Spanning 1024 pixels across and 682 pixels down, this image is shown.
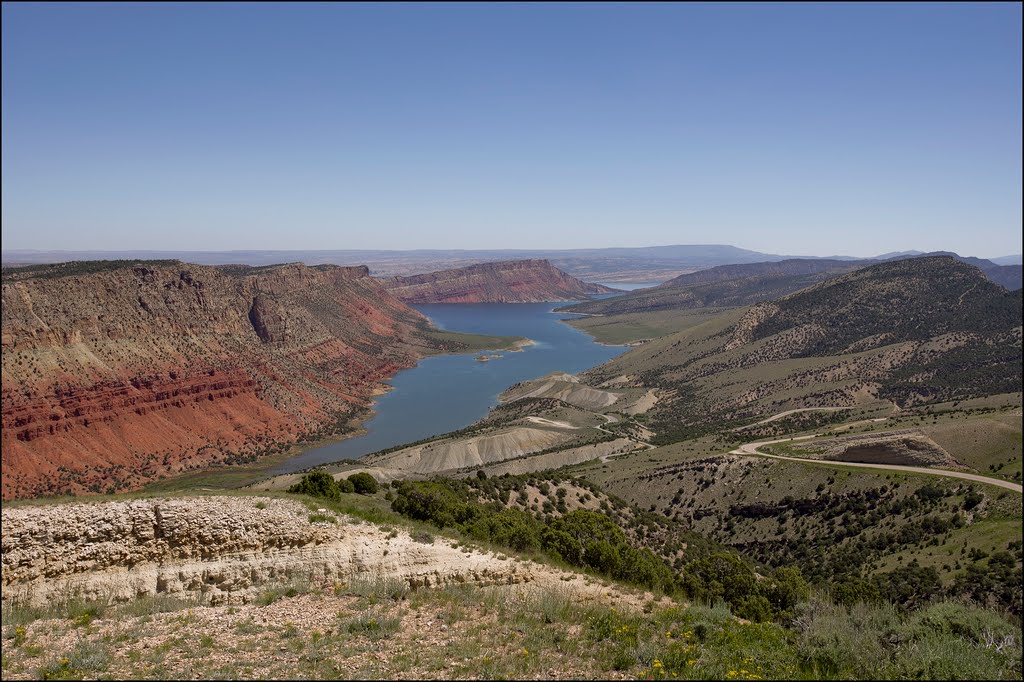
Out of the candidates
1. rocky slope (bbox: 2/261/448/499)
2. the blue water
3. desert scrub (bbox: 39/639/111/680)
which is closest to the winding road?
desert scrub (bbox: 39/639/111/680)

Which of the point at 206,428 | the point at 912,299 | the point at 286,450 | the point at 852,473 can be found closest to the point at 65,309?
the point at 206,428

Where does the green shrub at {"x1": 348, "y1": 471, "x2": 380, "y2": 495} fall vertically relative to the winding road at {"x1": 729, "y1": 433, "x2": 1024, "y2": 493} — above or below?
above

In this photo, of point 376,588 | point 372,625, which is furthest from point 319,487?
point 372,625

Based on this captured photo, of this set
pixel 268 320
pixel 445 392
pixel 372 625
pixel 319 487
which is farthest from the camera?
pixel 445 392

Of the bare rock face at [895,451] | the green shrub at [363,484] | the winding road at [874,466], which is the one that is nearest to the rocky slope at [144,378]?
the green shrub at [363,484]

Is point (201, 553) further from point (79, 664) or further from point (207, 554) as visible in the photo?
point (79, 664)

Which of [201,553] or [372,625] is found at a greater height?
[201,553]

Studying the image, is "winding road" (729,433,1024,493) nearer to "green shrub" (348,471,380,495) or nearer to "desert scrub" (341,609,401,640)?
"green shrub" (348,471,380,495)
